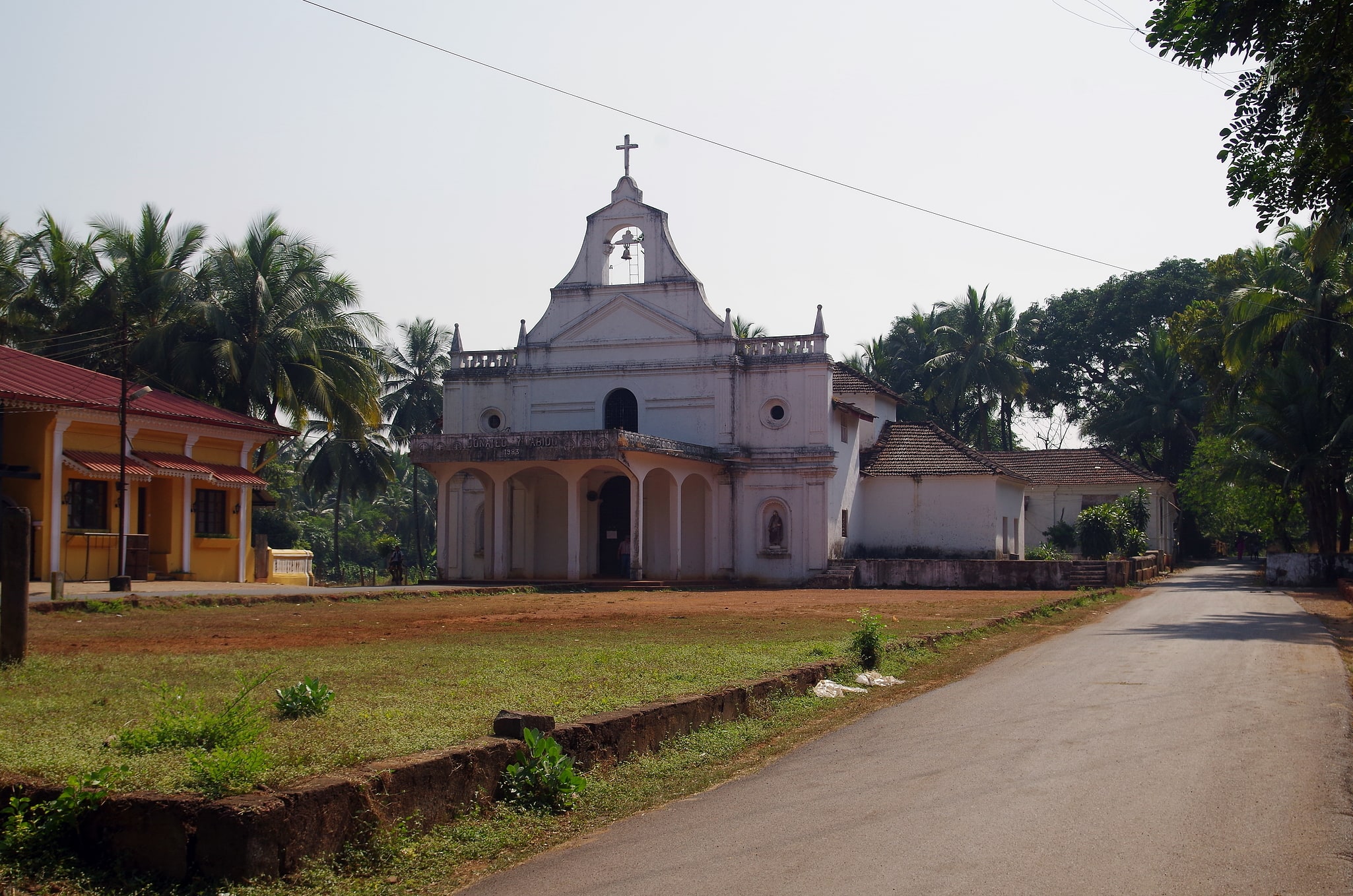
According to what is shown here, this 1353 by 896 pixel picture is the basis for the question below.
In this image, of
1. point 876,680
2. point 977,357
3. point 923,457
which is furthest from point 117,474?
point 977,357

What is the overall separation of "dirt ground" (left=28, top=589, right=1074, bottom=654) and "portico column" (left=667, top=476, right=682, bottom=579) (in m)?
3.64

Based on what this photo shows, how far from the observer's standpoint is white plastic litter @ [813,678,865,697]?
1026cm

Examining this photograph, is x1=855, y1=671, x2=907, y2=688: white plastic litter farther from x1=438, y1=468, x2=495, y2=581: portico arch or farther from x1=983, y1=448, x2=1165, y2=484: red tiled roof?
x1=983, y1=448, x2=1165, y2=484: red tiled roof

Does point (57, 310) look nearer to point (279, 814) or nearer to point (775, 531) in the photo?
point (775, 531)

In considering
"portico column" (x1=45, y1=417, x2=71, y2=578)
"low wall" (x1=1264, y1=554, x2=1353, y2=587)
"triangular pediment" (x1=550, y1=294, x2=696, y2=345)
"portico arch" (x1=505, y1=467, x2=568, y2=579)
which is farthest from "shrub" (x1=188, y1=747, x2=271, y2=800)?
"low wall" (x1=1264, y1=554, x2=1353, y2=587)

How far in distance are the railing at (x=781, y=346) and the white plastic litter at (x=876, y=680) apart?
74.8 ft

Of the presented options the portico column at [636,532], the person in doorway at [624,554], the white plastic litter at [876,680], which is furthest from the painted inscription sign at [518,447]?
the white plastic litter at [876,680]

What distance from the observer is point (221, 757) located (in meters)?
4.97

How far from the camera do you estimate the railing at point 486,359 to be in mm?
36031

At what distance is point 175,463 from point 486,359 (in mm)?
11592

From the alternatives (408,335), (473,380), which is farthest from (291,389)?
(408,335)

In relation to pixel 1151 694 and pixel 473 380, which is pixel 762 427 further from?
pixel 1151 694

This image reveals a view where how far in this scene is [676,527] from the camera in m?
32.3

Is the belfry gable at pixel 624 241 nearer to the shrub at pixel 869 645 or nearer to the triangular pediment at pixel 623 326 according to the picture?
the triangular pediment at pixel 623 326
